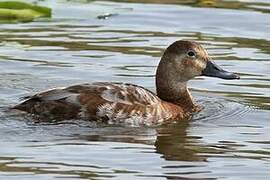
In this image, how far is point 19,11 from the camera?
62.5 feet

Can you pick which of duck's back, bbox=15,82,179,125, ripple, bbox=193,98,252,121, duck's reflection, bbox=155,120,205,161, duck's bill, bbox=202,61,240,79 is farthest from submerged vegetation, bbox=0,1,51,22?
duck's reflection, bbox=155,120,205,161

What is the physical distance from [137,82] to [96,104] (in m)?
2.27

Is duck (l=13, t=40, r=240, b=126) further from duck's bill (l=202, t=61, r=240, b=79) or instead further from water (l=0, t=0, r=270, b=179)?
duck's bill (l=202, t=61, r=240, b=79)

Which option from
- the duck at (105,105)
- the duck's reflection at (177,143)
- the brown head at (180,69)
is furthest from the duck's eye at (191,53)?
the duck's reflection at (177,143)

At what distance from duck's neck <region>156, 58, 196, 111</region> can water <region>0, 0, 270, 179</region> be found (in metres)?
0.23

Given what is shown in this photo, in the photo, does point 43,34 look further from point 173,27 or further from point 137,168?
point 137,168

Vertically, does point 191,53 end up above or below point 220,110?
above

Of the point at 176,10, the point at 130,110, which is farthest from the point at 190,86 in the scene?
the point at 176,10

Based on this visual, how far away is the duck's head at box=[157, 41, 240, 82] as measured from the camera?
46.9ft

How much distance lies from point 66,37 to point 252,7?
3.68 m

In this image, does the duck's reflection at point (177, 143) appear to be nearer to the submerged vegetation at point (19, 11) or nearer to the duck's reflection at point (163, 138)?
the duck's reflection at point (163, 138)

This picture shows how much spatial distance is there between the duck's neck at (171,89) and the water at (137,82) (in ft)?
0.77

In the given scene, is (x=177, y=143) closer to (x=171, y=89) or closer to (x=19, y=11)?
(x=171, y=89)

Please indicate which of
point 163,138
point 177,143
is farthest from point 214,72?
point 177,143
